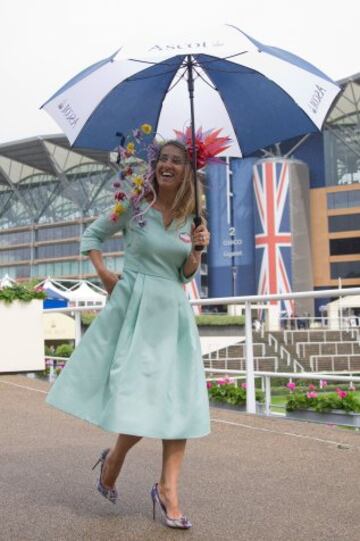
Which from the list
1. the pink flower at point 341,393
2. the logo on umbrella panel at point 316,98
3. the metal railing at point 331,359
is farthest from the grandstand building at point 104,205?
the logo on umbrella panel at point 316,98

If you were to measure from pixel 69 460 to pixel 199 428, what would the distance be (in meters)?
1.45

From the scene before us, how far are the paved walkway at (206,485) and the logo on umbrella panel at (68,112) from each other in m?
1.79

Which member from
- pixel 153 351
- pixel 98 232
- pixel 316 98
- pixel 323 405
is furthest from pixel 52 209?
pixel 153 351

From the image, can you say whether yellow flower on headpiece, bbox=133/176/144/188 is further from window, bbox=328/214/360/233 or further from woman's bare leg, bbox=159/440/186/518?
window, bbox=328/214/360/233

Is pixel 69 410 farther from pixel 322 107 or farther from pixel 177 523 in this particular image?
pixel 322 107

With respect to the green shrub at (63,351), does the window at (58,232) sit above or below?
above

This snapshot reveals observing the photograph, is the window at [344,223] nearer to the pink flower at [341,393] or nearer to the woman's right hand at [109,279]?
→ the pink flower at [341,393]

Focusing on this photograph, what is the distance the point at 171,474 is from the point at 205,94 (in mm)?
1939

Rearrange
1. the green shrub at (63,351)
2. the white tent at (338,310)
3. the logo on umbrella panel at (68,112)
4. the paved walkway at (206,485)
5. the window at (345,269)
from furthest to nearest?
the window at (345,269)
the green shrub at (63,351)
the white tent at (338,310)
the logo on umbrella panel at (68,112)
the paved walkway at (206,485)

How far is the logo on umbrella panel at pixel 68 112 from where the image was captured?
352 centimetres

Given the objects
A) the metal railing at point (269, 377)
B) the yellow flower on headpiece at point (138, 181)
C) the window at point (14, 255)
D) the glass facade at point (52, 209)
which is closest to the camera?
the yellow flower on headpiece at point (138, 181)

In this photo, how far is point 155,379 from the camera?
8.47 ft

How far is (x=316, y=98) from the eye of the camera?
11.4ft

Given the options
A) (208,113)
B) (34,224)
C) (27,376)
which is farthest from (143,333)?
(34,224)
